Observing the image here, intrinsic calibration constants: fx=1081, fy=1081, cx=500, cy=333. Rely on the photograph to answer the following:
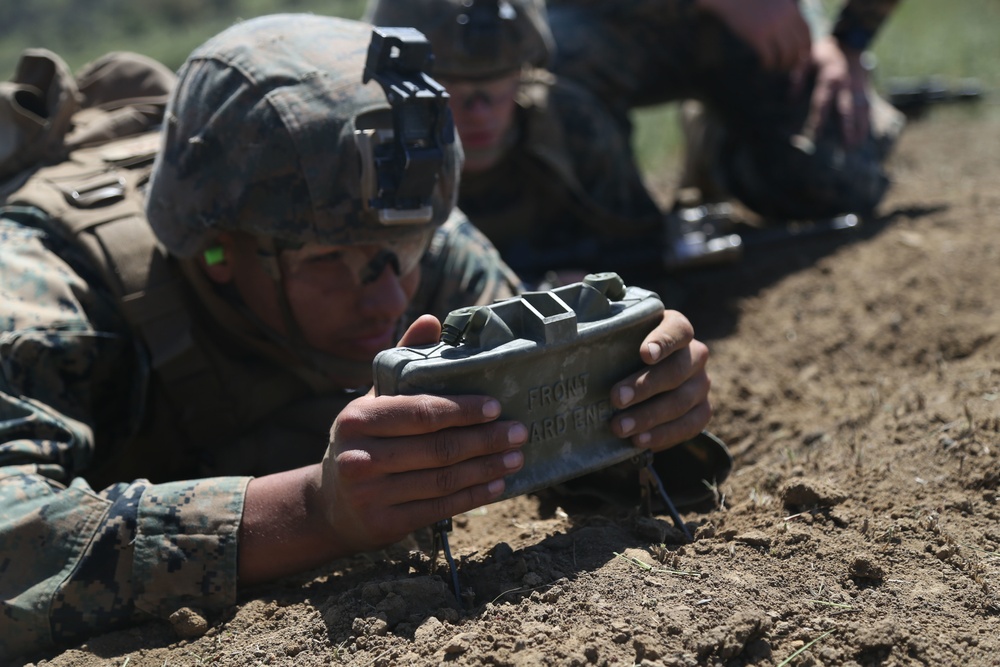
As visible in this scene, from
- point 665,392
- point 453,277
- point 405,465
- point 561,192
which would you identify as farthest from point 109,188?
point 561,192

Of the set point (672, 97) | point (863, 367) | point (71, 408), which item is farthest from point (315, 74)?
point (672, 97)

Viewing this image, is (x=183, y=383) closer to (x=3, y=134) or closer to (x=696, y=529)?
(x=3, y=134)

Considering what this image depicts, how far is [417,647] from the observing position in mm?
2088

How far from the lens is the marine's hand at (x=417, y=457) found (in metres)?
2.17

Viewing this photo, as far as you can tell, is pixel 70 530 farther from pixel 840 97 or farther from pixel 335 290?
pixel 840 97

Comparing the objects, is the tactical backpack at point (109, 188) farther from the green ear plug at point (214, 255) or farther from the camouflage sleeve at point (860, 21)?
the camouflage sleeve at point (860, 21)

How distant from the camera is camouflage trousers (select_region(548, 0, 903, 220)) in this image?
591 centimetres

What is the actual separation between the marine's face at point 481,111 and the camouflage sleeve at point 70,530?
2557 mm

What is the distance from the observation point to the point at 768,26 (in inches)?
226

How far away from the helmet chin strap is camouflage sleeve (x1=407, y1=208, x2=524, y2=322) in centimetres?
43

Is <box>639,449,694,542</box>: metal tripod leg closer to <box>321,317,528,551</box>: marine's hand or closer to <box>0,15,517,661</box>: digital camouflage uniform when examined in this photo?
<box>321,317,528,551</box>: marine's hand

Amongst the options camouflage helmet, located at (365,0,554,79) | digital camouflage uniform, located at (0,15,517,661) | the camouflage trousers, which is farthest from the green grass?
digital camouflage uniform, located at (0,15,517,661)

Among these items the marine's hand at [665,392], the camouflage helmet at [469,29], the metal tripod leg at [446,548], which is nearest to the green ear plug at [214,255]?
the metal tripod leg at [446,548]

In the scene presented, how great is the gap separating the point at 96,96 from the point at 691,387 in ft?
8.55
